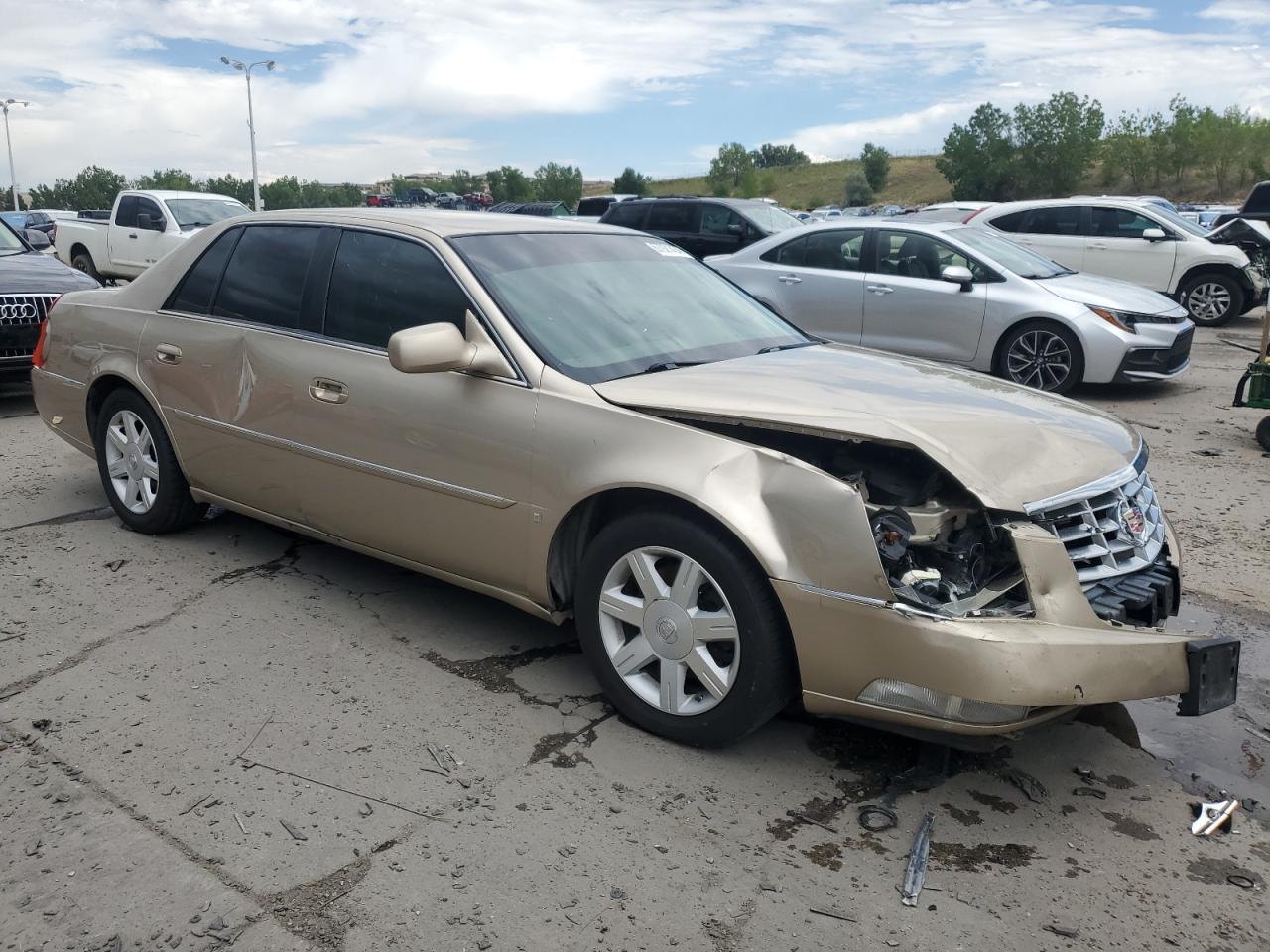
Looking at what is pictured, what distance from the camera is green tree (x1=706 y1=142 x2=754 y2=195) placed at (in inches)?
3971

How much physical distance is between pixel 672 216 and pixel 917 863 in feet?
43.4

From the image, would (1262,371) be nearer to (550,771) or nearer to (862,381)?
(862,381)

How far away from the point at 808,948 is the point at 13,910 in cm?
191

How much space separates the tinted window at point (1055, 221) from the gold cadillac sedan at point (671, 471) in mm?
10629

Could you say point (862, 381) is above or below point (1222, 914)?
above

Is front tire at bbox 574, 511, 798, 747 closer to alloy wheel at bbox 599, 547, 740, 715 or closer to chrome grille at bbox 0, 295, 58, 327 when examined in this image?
alloy wheel at bbox 599, 547, 740, 715

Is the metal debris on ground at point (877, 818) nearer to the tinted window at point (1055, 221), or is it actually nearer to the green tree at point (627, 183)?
the tinted window at point (1055, 221)

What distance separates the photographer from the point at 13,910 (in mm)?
2598

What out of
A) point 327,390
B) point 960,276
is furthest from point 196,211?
point 327,390

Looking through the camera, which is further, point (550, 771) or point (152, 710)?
point (152, 710)

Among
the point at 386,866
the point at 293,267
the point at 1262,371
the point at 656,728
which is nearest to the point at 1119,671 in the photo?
the point at 656,728

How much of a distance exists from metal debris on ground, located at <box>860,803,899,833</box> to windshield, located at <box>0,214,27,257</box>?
9448 mm

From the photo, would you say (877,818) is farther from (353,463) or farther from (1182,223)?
(1182,223)

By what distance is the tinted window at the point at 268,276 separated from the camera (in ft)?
14.8
